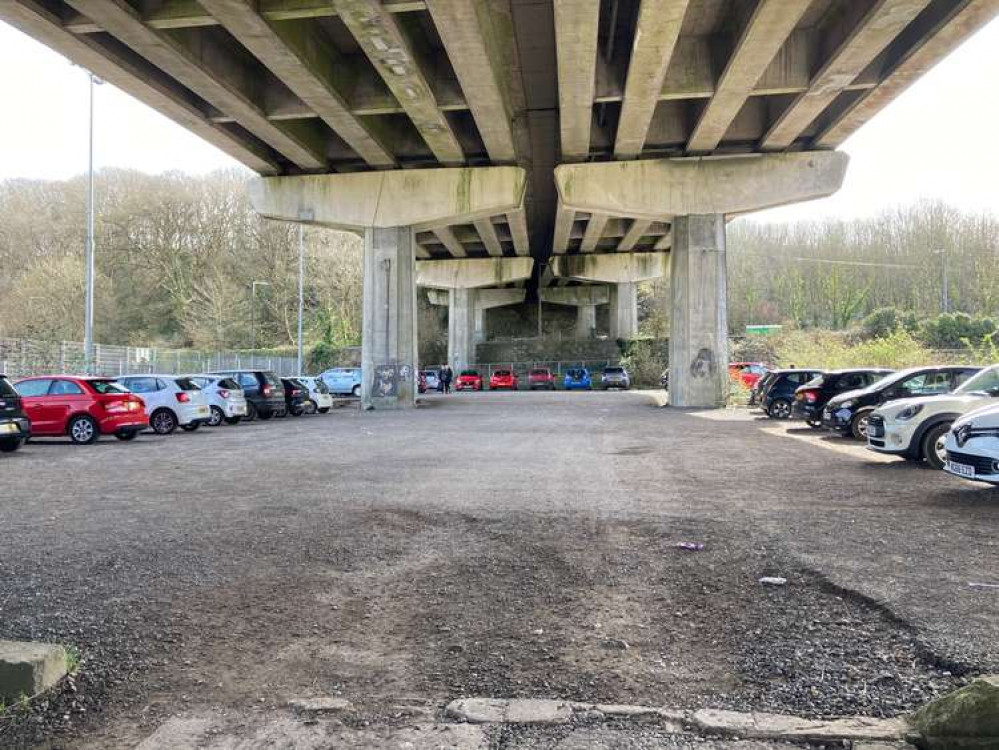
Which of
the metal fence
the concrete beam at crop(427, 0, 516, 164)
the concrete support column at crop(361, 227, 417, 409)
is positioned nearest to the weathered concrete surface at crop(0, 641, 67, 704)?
the concrete beam at crop(427, 0, 516, 164)

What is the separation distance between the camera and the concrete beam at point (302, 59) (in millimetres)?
14438

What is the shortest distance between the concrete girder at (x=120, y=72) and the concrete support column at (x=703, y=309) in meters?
15.4

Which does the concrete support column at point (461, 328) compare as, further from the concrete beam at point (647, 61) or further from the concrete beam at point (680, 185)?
the concrete beam at point (647, 61)

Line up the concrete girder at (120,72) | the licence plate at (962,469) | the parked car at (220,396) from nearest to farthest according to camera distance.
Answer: the licence plate at (962,469), the concrete girder at (120,72), the parked car at (220,396)

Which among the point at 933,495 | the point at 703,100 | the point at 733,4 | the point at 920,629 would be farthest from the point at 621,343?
the point at 920,629

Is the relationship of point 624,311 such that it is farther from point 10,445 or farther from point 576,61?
point 10,445

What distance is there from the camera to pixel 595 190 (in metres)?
25.0

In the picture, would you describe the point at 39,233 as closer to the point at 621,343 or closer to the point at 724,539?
the point at 621,343

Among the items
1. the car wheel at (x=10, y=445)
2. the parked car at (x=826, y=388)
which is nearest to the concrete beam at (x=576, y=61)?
the parked car at (x=826, y=388)

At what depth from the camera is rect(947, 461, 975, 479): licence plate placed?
7777 millimetres

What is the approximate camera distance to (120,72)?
1728 cm

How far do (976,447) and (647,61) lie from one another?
11.9m

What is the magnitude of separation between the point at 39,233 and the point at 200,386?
43.6 metres

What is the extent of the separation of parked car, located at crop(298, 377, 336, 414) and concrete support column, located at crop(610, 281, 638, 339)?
104 feet
